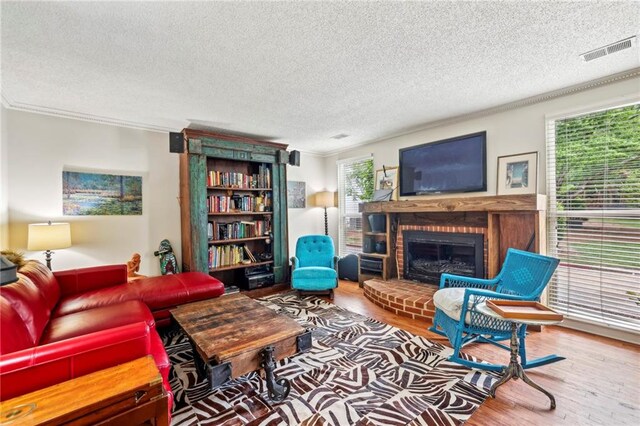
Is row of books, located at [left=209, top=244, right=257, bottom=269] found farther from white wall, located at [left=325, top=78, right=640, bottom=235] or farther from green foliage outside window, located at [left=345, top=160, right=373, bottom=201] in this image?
white wall, located at [left=325, top=78, right=640, bottom=235]

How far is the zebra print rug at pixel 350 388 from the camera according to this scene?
67.4 inches

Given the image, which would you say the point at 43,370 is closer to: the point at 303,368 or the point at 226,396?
the point at 226,396

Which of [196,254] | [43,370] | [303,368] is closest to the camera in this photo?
[43,370]

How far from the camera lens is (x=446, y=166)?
376 cm

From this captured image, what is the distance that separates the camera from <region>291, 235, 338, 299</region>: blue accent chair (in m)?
3.89

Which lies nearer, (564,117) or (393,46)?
(393,46)

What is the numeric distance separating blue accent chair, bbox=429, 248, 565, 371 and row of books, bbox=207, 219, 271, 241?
2903 millimetres

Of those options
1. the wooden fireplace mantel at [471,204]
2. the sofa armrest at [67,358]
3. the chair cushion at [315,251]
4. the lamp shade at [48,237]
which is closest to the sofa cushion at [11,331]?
the sofa armrest at [67,358]

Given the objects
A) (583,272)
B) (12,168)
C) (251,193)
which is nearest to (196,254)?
(251,193)

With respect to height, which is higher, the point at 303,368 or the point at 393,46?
the point at 393,46

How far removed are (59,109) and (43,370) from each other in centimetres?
318

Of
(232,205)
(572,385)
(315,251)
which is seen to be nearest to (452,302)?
(572,385)

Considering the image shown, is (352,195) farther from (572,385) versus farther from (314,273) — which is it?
(572,385)

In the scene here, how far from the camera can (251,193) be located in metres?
4.61
